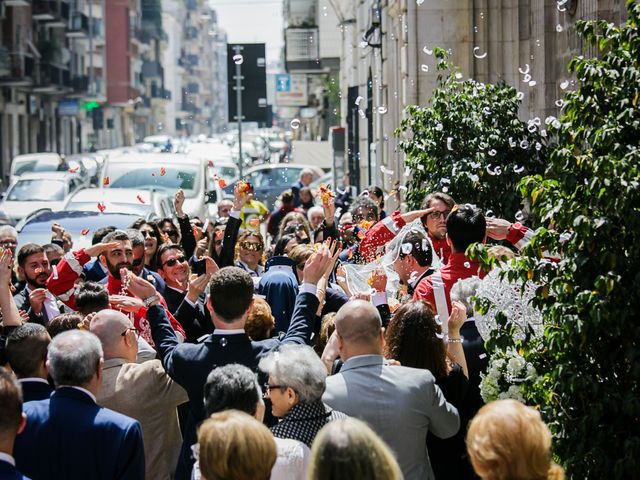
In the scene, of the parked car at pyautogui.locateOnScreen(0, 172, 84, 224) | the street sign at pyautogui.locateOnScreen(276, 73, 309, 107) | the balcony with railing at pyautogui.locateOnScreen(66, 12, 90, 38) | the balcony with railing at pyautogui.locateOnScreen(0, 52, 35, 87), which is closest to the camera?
the parked car at pyautogui.locateOnScreen(0, 172, 84, 224)

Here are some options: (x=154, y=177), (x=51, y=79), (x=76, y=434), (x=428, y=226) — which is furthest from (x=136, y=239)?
(x=51, y=79)

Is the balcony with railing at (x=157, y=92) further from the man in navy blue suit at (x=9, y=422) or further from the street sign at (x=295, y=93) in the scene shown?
the man in navy blue suit at (x=9, y=422)

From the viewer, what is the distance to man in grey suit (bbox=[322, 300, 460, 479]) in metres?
4.99

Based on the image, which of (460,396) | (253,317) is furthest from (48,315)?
(460,396)

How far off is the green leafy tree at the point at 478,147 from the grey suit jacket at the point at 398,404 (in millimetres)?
4689

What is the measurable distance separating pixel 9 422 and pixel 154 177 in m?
15.7

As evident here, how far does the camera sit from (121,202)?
16094 mm

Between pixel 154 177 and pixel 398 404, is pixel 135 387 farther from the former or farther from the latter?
pixel 154 177

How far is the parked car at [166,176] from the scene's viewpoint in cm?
1948

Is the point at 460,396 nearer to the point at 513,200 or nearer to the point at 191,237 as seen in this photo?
the point at 513,200

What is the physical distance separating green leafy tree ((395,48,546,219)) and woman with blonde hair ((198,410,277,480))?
19.9ft

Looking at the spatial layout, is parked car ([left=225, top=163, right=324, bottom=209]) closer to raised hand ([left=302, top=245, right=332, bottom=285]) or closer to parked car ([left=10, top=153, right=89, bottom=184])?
parked car ([left=10, top=153, right=89, bottom=184])

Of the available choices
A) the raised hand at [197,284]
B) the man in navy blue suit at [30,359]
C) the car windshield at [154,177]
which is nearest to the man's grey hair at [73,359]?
the man in navy blue suit at [30,359]

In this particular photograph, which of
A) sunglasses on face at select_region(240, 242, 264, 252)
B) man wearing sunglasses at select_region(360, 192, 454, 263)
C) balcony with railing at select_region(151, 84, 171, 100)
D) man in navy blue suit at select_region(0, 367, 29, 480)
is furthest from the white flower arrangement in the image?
balcony with railing at select_region(151, 84, 171, 100)
